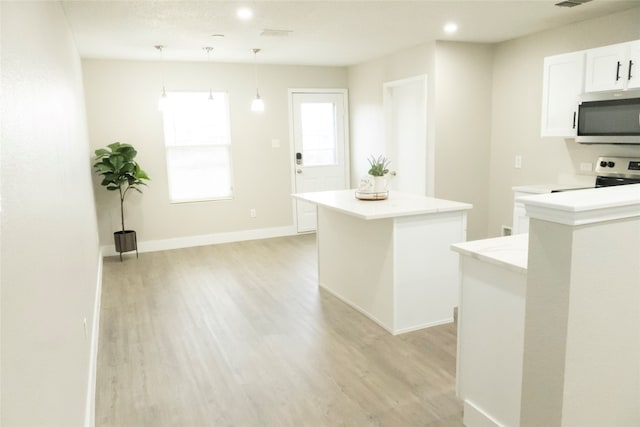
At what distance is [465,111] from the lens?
5.46 m

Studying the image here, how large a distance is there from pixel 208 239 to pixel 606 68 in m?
5.08

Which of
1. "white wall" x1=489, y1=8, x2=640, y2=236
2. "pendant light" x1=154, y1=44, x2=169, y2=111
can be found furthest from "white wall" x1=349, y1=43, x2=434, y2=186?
"pendant light" x1=154, y1=44, x2=169, y2=111

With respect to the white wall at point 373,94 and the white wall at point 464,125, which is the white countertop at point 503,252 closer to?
the white wall at point 464,125

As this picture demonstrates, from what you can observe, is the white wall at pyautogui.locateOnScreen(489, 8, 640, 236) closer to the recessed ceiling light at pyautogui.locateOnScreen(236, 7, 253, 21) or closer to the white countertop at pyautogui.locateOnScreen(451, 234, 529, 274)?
the white countertop at pyautogui.locateOnScreen(451, 234, 529, 274)

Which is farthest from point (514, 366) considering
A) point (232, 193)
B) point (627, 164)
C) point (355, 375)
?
point (232, 193)

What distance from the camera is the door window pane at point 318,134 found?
23.3 feet

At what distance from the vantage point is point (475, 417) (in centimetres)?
230

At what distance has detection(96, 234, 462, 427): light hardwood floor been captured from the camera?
2562 millimetres

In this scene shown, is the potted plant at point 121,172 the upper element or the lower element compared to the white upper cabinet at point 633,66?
lower

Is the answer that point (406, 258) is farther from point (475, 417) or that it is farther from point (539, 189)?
point (539, 189)

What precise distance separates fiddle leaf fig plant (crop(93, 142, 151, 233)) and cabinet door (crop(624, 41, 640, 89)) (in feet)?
16.6

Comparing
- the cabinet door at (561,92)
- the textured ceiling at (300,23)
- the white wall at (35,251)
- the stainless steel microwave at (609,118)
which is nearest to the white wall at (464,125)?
the textured ceiling at (300,23)

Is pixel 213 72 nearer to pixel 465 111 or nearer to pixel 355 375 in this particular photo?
pixel 465 111

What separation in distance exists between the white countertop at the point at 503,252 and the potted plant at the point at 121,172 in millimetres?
4475
